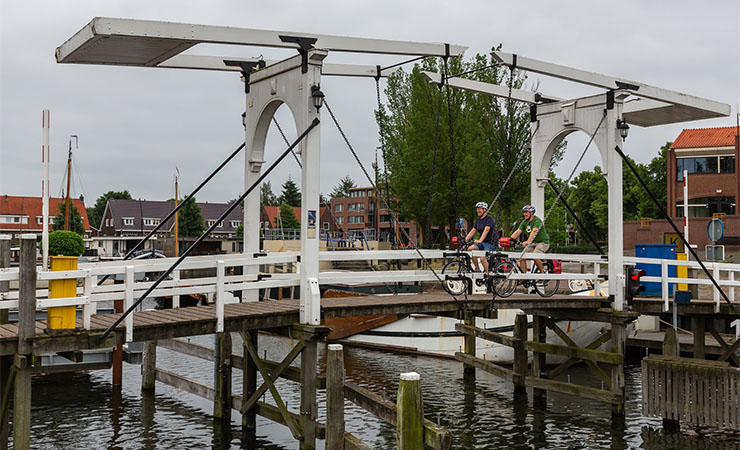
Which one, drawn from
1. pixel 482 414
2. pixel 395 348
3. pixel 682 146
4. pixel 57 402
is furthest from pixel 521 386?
pixel 682 146

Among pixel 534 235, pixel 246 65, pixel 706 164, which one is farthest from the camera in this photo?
pixel 706 164

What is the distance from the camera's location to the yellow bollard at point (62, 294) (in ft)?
27.7

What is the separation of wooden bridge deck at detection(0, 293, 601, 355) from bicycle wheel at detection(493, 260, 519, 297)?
0.18 metres

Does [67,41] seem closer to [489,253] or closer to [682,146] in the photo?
[489,253]

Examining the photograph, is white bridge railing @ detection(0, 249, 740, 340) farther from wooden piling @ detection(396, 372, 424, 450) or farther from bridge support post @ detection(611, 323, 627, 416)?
wooden piling @ detection(396, 372, 424, 450)

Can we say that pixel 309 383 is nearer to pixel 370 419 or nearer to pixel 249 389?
pixel 249 389

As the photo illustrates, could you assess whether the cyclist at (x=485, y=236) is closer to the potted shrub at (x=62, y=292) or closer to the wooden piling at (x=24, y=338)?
the potted shrub at (x=62, y=292)

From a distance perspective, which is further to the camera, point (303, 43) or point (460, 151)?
point (460, 151)

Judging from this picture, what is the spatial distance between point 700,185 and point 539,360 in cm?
3953

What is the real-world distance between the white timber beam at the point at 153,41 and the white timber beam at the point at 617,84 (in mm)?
3078

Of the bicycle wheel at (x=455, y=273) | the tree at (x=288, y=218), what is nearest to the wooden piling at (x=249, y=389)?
the bicycle wheel at (x=455, y=273)

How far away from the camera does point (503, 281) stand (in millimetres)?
13758

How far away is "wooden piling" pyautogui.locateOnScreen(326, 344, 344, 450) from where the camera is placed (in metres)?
9.71

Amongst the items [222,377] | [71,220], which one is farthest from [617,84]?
[71,220]
